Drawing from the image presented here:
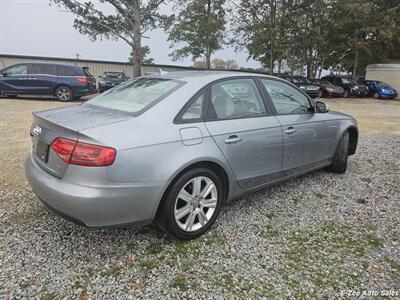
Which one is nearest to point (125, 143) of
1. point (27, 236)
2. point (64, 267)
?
point (64, 267)

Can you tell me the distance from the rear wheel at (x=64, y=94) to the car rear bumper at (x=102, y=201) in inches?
443

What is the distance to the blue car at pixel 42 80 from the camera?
12.2m

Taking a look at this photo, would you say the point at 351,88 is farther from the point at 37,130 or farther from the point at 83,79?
the point at 37,130

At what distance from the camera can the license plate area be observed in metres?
2.37

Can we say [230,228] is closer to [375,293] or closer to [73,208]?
[375,293]

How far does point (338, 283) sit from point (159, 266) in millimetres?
1329

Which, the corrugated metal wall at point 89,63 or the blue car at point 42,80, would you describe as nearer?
the blue car at point 42,80

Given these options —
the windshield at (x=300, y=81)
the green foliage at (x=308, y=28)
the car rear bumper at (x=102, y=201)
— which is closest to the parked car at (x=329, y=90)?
the windshield at (x=300, y=81)

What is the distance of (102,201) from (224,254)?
3.57 ft

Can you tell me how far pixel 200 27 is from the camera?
22578mm

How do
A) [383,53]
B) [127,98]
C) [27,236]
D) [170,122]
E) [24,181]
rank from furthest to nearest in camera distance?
[383,53] → [24,181] → [127,98] → [27,236] → [170,122]

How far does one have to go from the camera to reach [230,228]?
113 inches

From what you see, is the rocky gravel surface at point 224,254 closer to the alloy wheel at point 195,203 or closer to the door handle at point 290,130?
the alloy wheel at point 195,203

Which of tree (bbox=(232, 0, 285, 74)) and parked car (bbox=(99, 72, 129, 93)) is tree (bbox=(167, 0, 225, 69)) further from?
parked car (bbox=(99, 72, 129, 93))
